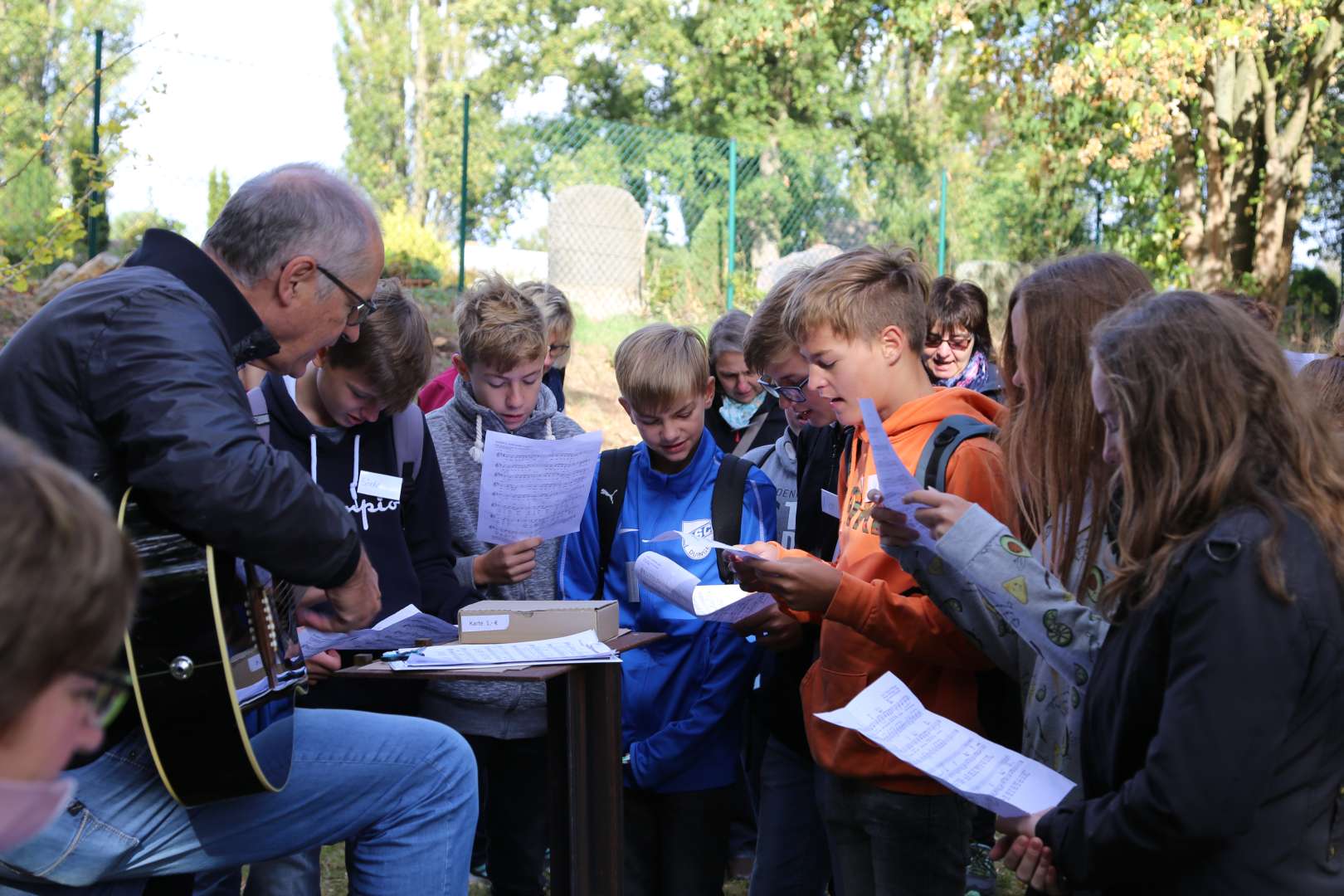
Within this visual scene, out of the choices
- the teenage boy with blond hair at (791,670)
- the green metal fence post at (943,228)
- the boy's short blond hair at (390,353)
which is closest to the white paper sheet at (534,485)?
the boy's short blond hair at (390,353)

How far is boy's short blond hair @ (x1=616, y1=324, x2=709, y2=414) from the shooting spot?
3.61m

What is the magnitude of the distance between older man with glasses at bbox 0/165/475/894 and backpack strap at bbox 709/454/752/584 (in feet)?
3.86

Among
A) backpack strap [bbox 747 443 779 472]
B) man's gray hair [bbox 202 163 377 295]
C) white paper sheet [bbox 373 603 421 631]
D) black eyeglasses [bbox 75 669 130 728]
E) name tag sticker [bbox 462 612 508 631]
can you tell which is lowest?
name tag sticker [bbox 462 612 508 631]

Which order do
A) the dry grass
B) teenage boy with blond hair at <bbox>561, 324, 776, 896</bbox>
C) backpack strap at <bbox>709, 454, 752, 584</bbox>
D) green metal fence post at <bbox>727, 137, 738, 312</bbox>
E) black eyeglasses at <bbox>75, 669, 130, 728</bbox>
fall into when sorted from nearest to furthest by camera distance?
black eyeglasses at <bbox>75, 669, 130, 728</bbox>
teenage boy with blond hair at <bbox>561, 324, 776, 896</bbox>
backpack strap at <bbox>709, 454, 752, 584</bbox>
the dry grass
green metal fence post at <bbox>727, 137, 738, 312</bbox>

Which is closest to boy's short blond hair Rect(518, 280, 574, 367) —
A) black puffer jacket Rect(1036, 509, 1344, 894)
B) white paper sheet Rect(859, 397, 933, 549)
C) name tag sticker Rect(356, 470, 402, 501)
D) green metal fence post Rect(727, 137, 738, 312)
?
name tag sticker Rect(356, 470, 402, 501)

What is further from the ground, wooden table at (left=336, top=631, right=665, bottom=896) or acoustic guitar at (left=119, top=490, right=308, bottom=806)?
acoustic guitar at (left=119, top=490, right=308, bottom=806)

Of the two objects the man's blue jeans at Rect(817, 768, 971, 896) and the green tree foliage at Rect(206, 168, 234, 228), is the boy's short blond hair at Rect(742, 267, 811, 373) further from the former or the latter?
the green tree foliage at Rect(206, 168, 234, 228)

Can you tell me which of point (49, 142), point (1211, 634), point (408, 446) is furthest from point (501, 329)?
point (49, 142)

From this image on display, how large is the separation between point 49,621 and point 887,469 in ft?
4.99

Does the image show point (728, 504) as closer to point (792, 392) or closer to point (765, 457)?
point (792, 392)

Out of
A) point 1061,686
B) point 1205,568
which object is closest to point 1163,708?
point 1205,568

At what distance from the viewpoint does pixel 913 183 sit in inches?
592

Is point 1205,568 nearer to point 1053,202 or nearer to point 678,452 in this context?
point 678,452

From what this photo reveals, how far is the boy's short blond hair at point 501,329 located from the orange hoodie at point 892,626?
1.32 metres
